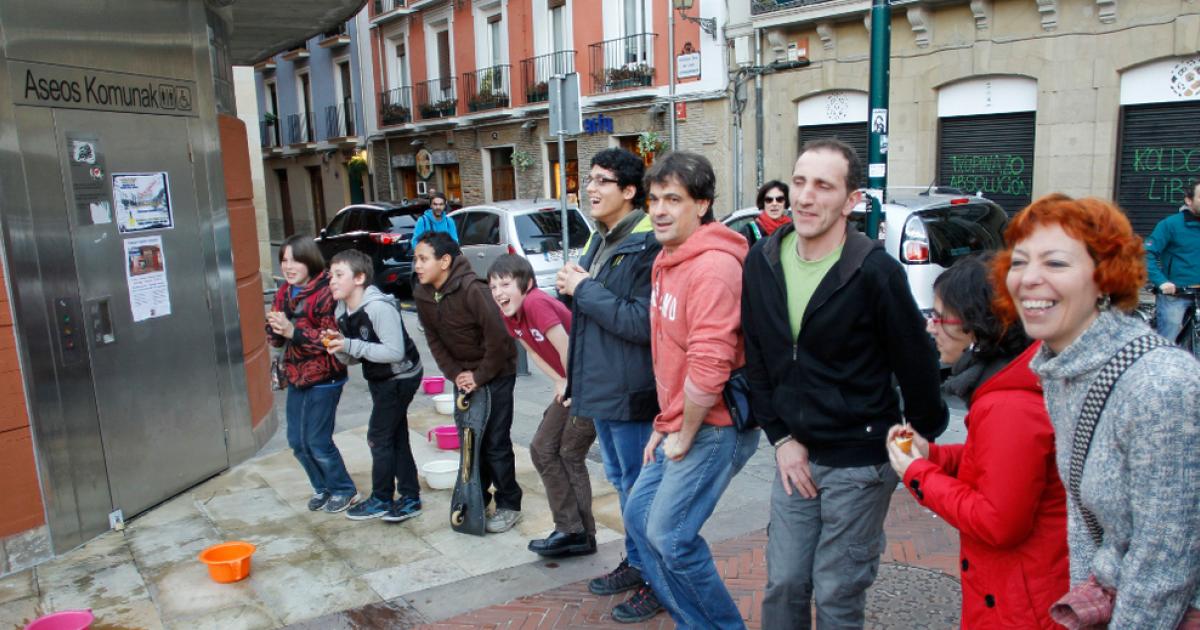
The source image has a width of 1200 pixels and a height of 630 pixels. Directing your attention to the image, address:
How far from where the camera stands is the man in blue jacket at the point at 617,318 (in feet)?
11.3

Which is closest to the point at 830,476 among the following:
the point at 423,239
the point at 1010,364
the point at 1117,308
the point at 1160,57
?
the point at 1010,364

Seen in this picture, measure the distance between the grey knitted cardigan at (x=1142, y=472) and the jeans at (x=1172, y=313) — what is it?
622 centimetres

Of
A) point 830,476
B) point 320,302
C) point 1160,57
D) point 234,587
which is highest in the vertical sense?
point 1160,57

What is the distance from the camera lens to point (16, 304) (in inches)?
177

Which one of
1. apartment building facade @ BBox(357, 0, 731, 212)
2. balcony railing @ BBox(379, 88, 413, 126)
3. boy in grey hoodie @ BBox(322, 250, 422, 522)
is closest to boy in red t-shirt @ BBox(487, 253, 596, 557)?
boy in grey hoodie @ BBox(322, 250, 422, 522)

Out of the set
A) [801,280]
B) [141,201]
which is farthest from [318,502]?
[801,280]

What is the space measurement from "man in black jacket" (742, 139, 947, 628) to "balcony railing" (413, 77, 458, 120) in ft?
80.6

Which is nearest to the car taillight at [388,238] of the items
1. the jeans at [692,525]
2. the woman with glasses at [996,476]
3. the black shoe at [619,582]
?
the black shoe at [619,582]

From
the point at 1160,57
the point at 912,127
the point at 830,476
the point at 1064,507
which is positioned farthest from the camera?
the point at 912,127

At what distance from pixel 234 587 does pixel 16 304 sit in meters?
1.81

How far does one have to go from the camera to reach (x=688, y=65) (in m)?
18.6

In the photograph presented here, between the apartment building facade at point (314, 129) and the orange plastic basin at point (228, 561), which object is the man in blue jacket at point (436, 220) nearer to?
the orange plastic basin at point (228, 561)

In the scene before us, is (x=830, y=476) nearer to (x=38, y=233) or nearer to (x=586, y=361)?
(x=586, y=361)

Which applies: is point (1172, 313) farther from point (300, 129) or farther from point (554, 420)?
point (300, 129)
